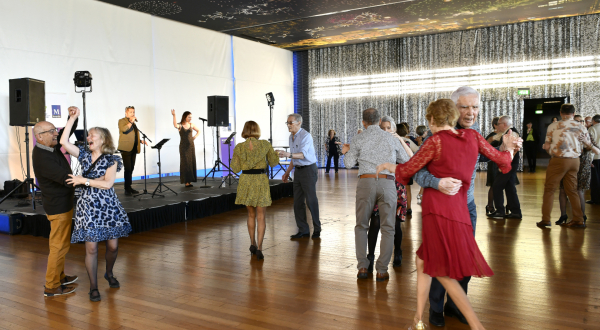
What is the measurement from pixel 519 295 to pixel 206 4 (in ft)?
29.4

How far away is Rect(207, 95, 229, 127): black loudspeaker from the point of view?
9703 millimetres

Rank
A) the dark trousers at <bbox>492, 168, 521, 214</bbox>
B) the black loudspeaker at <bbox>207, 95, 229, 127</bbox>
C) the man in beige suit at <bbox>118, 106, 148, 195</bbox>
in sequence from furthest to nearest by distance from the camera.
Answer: the black loudspeaker at <bbox>207, 95, 229, 127</bbox> → the man in beige suit at <bbox>118, 106, 148, 195</bbox> → the dark trousers at <bbox>492, 168, 521, 214</bbox>

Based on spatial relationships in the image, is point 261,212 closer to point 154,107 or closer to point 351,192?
point 351,192

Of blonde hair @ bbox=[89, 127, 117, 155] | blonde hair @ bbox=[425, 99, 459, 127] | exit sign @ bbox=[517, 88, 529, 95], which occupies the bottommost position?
blonde hair @ bbox=[89, 127, 117, 155]

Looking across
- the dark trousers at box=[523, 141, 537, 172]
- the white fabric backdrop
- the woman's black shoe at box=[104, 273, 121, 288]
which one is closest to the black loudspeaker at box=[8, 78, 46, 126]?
the white fabric backdrop

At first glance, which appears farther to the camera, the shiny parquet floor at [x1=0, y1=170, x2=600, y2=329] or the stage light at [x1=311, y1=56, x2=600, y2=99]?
the stage light at [x1=311, y1=56, x2=600, y2=99]

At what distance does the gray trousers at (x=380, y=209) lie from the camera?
3.73m

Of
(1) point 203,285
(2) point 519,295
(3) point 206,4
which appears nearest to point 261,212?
(1) point 203,285

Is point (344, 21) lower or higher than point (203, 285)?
higher

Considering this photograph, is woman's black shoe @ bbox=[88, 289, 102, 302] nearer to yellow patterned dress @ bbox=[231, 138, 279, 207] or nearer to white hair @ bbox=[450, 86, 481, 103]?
yellow patterned dress @ bbox=[231, 138, 279, 207]

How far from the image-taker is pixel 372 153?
3701 mm

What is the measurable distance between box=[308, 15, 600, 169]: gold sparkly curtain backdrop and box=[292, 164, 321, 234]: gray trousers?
9666 millimetres

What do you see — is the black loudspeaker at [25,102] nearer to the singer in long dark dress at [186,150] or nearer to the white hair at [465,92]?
the singer in long dark dress at [186,150]

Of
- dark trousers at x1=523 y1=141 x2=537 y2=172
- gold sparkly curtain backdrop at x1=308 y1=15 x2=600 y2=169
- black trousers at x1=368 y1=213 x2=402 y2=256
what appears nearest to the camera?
black trousers at x1=368 y1=213 x2=402 y2=256
